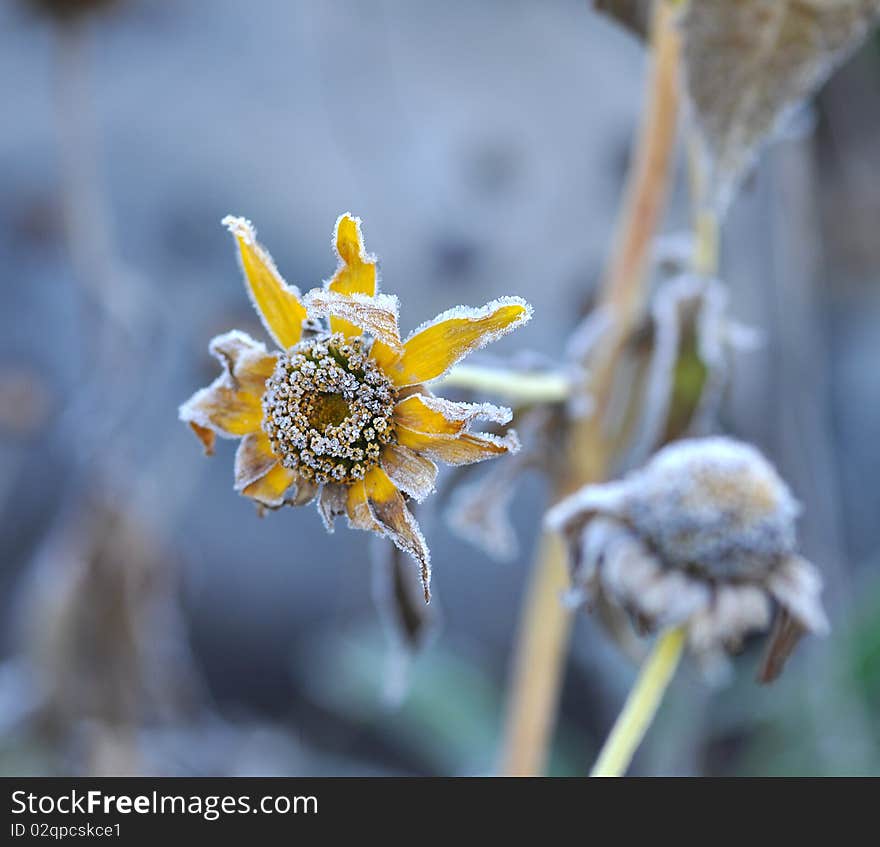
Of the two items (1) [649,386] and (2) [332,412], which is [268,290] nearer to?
(2) [332,412]

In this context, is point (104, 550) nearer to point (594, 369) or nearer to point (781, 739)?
point (594, 369)

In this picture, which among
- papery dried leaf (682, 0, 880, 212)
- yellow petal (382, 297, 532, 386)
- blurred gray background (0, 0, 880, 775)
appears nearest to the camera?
yellow petal (382, 297, 532, 386)

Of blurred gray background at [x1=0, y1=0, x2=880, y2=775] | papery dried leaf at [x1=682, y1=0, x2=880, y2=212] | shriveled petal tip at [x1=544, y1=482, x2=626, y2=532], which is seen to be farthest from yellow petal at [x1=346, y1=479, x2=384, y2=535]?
blurred gray background at [x1=0, y1=0, x2=880, y2=775]

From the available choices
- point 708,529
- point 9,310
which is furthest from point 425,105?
point 708,529

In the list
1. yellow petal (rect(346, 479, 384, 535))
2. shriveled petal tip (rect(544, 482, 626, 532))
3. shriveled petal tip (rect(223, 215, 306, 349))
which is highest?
shriveled petal tip (rect(223, 215, 306, 349))

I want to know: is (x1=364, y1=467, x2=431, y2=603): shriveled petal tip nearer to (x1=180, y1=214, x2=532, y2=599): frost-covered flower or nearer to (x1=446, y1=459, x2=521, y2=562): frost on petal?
(x1=180, y1=214, x2=532, y2=599): frost-covered flower

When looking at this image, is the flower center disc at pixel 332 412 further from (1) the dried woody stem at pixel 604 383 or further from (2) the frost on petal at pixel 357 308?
(1) the dried woody stem at pixel 604 383

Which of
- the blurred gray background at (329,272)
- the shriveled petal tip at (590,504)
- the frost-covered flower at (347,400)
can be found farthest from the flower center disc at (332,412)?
the blurred gray background at (329,272)
